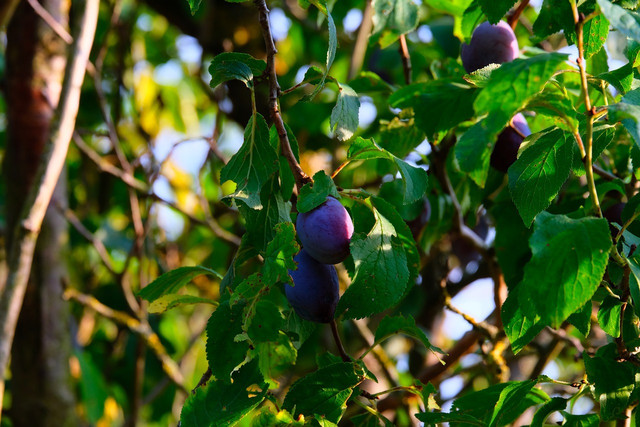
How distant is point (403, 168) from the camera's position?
72 cm

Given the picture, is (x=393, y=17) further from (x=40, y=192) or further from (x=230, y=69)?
(x=40, y=192)

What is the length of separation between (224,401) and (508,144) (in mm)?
479

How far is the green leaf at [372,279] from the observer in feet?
2.26

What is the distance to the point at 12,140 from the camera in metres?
1.63

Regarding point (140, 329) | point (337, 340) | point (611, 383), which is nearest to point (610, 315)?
point (611, 383)

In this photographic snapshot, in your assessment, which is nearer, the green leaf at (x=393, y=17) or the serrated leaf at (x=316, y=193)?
the serrated leaf at (x=316, y=193)

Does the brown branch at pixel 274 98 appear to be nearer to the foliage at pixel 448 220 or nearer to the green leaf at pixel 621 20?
the foliage at pixel 448 220

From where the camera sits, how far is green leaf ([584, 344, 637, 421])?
70 centimetres

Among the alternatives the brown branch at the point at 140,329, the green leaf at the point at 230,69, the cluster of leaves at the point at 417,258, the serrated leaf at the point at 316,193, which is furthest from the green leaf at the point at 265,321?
the brown branch at the point at 140,329

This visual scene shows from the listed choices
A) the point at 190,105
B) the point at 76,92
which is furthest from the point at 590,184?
the point at 190,105

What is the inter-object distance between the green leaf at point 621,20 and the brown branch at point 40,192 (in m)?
0.81

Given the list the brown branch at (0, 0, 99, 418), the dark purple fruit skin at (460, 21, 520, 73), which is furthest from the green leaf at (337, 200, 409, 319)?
the brown branch at (0, 0, 99, 418)

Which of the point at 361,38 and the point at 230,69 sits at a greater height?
the point at 361,38

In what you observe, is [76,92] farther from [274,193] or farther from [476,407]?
[476,407]
